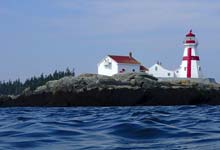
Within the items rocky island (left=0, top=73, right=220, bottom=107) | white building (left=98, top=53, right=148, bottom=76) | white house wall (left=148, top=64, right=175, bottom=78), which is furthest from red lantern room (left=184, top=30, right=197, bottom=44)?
rocky island (left=0, top=73, right=220, bottom=107)

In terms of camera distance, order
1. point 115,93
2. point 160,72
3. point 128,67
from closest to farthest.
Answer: point 115,93, point 128,67, point 160,72

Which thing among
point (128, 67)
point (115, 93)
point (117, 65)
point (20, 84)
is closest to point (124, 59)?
point (128, 67)

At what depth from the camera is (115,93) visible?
187ft

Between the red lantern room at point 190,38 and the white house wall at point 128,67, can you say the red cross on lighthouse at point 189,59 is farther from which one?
the white house wall at point 128,67

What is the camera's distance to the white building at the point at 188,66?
75.0 metres

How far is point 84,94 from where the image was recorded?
2247 inches

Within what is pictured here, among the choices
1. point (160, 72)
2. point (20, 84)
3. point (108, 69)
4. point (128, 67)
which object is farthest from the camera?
point (20, 84)

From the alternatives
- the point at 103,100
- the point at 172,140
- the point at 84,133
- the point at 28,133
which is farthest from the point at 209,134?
the point at 103,100

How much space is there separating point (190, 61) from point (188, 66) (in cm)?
87

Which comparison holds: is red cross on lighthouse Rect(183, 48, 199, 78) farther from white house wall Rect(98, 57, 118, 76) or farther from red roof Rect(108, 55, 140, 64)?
white house wall Rect(98, 57, 118, 76)

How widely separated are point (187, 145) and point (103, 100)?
1908 inches

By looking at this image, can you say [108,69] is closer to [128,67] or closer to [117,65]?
[117,65]

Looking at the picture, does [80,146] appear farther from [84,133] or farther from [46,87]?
[46,87]

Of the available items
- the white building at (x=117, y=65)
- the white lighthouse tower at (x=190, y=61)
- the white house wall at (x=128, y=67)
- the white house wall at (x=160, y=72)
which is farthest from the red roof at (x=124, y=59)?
the white lighthouse tower at (x=190, y=61)
